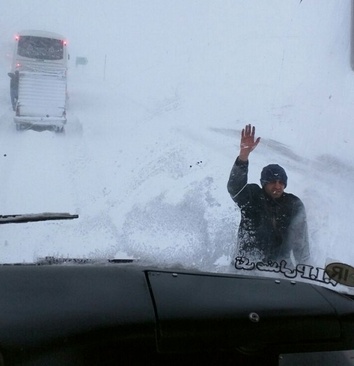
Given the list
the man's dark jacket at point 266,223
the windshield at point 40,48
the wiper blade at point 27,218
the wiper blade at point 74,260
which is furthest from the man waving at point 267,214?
the windshield at point 40,48

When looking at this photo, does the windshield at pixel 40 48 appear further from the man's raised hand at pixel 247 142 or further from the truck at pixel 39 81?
the man's raised hand at pixel 247 142

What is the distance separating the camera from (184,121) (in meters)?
2.23

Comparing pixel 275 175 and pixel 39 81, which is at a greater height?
pixel 39 81

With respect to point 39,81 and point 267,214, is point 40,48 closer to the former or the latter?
point 39,81

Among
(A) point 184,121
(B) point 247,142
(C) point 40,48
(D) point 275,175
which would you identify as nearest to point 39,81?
(C) point 40,48

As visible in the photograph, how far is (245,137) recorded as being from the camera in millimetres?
2260

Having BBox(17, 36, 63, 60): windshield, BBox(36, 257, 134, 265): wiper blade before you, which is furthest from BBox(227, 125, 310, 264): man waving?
BBox(17, 36, 63, 60): windshield

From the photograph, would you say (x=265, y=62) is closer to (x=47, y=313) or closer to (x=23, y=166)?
(x=23, y=166)

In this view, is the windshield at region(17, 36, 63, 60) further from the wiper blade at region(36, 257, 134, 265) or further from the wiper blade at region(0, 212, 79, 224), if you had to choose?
the wiper blade at region(36, 257, 134, 265)

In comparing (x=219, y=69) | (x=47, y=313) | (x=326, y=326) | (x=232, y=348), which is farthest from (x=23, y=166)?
(x=326, y=326)

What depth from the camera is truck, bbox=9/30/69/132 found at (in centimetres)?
219

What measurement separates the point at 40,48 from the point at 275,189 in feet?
3.61

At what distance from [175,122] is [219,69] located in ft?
0.98

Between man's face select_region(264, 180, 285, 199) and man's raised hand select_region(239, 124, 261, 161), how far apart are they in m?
0.14
